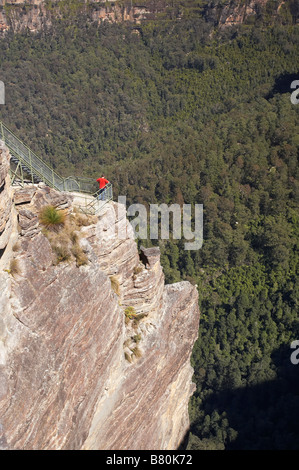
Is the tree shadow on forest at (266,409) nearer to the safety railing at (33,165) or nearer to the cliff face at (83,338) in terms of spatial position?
the cliff face at (83,338)

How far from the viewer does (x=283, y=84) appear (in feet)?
306

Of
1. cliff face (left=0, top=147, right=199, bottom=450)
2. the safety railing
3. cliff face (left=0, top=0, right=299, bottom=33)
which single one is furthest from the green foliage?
cliff face (left=0, top=0, right=299, bottom=33)

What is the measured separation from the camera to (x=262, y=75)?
351 ft

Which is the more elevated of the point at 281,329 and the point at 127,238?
the point at 127,238

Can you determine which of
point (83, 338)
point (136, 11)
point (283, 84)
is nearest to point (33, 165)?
point (83, 338)

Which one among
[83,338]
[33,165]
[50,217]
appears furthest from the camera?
[33,165]

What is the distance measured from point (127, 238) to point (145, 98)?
10743cm

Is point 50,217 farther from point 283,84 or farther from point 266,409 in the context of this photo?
point 283,84

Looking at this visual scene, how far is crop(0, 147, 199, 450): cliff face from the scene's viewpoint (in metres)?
13.0

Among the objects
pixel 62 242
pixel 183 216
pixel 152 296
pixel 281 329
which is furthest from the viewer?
pixel 183 216

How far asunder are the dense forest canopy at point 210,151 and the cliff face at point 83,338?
1008 cm

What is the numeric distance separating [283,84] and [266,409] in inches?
2805

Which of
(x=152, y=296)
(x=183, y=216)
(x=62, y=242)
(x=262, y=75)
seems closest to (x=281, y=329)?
(x=183, y=216)

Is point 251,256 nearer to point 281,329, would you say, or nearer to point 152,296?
point 281,329
